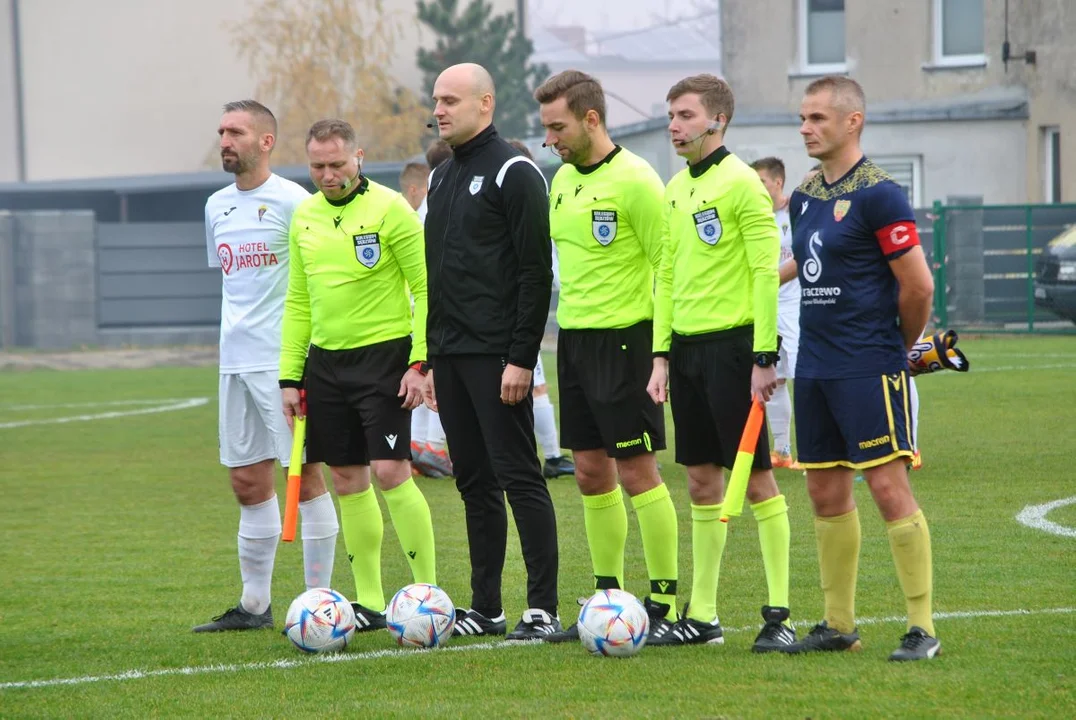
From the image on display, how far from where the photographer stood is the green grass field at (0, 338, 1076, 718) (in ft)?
17.7

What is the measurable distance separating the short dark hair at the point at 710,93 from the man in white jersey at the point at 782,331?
4.71 meters

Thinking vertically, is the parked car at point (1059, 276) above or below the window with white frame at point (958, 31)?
below

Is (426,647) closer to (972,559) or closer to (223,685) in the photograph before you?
(223,685)

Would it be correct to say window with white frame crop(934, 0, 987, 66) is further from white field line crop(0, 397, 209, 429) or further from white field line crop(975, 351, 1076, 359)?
white field line crop(0, 397, 209, 429)

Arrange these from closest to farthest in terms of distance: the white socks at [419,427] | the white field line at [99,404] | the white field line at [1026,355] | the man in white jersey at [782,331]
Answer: the man in white jersey at [782,331] → the white socks at [419,427] → the white field line at [99,404] → the white field line at [1026,355]

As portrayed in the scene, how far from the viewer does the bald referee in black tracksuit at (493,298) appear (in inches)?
250

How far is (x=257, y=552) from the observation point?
7184 millimetres

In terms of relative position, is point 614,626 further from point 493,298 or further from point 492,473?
point 493,298

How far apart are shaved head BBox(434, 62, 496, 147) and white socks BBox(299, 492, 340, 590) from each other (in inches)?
73.0

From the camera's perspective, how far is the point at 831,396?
5844 millimetres

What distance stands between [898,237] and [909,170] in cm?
2618

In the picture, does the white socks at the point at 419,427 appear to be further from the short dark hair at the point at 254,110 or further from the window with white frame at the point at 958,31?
the window with white frame at the point at 958,31

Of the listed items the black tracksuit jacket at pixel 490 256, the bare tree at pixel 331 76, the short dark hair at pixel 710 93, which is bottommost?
the black tracksuit jacket at pixel 490 256

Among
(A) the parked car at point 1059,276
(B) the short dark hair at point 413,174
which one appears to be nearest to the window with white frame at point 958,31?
(A) the parked car at point 1059,276
